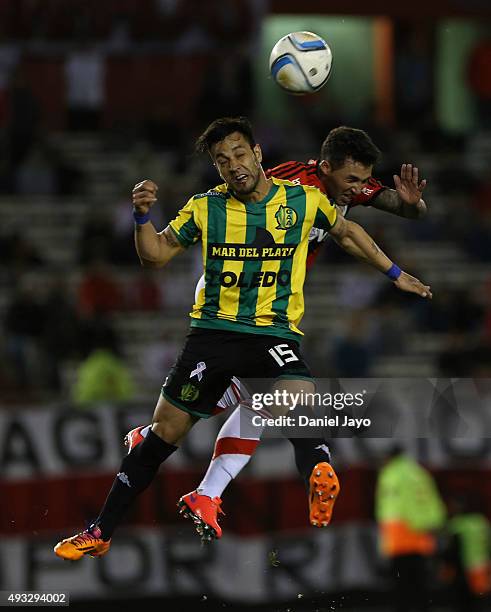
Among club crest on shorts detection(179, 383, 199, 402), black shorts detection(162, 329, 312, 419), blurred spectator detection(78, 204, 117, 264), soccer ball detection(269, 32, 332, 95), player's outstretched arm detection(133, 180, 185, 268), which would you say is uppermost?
soccer ball detection(269, 32, 332, 95)

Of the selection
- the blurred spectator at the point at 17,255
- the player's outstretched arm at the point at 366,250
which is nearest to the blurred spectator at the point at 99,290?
the blurred spectator at the point at 17,255

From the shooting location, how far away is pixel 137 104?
20719 mm

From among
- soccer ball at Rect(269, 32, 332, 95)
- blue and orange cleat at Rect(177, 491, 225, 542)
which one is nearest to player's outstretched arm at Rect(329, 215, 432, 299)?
soccer ball at Rect(269, 32, 332, 95)

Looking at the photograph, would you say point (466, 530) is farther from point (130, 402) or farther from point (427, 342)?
point (130, 402)

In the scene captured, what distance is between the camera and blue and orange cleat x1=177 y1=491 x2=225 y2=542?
8297 millimetres

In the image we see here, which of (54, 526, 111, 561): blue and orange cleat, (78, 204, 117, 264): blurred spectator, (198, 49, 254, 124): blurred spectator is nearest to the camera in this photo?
(54, 526, 111, 561): blue and orange cleat

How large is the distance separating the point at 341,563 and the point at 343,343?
215cm

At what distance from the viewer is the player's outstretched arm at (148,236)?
7.69 m

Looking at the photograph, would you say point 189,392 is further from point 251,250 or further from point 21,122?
point 21,122

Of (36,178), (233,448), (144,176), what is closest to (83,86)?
(144,176)

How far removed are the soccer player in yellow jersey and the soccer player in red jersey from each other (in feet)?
0.65

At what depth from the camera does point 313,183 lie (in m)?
8.65

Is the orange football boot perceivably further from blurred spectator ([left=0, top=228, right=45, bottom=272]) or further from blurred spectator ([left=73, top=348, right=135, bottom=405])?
blurred spectator ([left=0, top=228, right=45, bottom=272])

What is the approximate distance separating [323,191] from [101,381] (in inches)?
213
